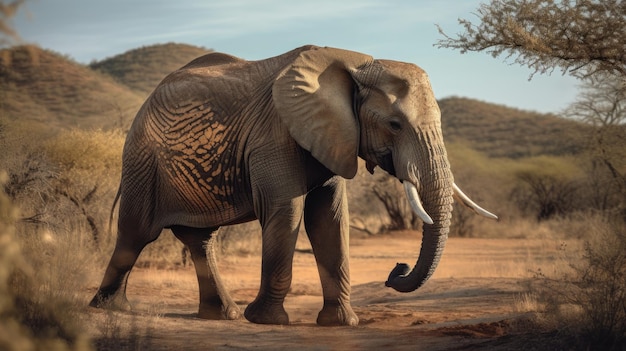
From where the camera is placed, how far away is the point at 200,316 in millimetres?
10031

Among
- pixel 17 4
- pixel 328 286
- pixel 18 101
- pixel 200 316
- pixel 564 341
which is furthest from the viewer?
pixel 18 101

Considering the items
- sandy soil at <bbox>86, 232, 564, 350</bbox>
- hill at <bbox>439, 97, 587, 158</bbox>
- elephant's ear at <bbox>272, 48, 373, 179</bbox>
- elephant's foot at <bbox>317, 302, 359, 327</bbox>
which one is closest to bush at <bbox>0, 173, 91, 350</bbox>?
sandy soil at <bbox>86, 232, 564, 350</bbox>

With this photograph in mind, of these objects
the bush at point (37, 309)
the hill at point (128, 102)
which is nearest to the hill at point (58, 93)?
the hill at point (128, 102)

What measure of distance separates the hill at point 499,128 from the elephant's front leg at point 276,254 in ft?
146

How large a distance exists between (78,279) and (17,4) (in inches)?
135

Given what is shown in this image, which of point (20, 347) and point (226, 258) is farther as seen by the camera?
point (226, 258)

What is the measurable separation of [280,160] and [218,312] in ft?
7.24

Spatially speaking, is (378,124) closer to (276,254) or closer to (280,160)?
(280,160)

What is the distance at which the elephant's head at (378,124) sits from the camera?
8.18 metres

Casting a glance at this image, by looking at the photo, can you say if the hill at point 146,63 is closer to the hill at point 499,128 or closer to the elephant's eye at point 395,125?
the hill at point 499,128

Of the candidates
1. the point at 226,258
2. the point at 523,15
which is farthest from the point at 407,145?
the point at 226,258

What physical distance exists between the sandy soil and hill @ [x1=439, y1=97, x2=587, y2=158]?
114ft

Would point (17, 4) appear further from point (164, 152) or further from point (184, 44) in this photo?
point (184, 44)

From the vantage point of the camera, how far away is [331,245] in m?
9.22
